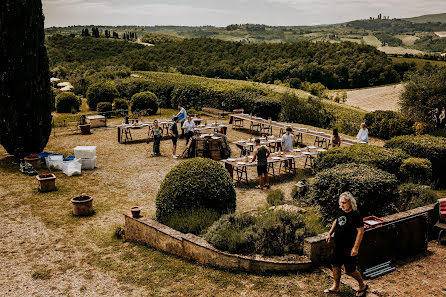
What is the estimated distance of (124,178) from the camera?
1257cm

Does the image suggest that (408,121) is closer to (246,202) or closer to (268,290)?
(246,202)

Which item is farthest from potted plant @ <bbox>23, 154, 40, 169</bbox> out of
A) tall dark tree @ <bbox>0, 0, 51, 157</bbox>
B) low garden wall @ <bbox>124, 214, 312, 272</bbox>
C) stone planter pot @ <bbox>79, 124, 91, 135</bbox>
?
low garden wall @ <bbox>124, 214, 312, 272</bbox>

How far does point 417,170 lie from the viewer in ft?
32.6

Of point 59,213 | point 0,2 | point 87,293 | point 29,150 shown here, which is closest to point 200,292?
point 87,293

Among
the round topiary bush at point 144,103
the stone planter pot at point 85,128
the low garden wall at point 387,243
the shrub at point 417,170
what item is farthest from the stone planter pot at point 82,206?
the round topiary bush at point 144,103

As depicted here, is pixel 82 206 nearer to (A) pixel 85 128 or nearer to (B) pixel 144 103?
(A) pixel 85 128

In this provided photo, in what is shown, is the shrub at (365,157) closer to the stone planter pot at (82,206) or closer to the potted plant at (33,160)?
the stone planter pot at (82,206)

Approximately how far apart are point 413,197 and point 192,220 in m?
5.20

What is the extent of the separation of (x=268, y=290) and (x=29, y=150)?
1171 cm

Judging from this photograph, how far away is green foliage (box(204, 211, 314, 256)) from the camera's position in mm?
6473

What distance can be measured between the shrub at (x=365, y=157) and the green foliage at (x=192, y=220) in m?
3.98

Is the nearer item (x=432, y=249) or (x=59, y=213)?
(x=432, y=249)

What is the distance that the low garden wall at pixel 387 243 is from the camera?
6188 millimetres

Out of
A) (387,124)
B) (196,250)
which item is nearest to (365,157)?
(196,250)
